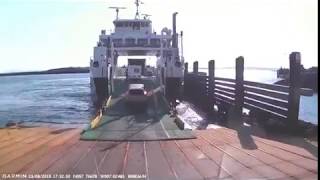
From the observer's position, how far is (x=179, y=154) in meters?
8.06

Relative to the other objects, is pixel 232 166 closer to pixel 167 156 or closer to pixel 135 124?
pixel 167 156

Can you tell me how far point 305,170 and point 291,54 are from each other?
5.63 m

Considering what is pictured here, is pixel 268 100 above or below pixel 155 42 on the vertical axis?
below

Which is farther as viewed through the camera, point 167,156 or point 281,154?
point 167,156

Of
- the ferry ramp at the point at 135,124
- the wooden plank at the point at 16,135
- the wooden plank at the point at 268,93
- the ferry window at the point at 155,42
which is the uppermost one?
the ferry window at the point at 155,42

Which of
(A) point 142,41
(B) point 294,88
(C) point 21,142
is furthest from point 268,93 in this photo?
(A) point 142,41

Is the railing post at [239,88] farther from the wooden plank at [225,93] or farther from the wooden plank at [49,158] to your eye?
the wooden plank at [49,158]

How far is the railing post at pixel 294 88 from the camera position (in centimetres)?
1142

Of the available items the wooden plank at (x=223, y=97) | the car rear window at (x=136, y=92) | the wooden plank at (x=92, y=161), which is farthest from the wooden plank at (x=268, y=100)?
the car rear window at (x=136, y=92)

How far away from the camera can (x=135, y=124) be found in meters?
14.0

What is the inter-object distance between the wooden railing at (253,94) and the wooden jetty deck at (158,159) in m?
2.30

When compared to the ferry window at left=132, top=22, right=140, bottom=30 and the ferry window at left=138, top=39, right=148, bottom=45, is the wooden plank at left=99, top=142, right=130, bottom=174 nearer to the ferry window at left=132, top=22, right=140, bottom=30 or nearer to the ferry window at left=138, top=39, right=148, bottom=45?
the ferry window at left=138, top=39, right=148, bottom=45

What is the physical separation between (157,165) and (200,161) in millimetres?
711

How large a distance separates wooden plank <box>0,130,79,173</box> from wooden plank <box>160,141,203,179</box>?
6.70ft
